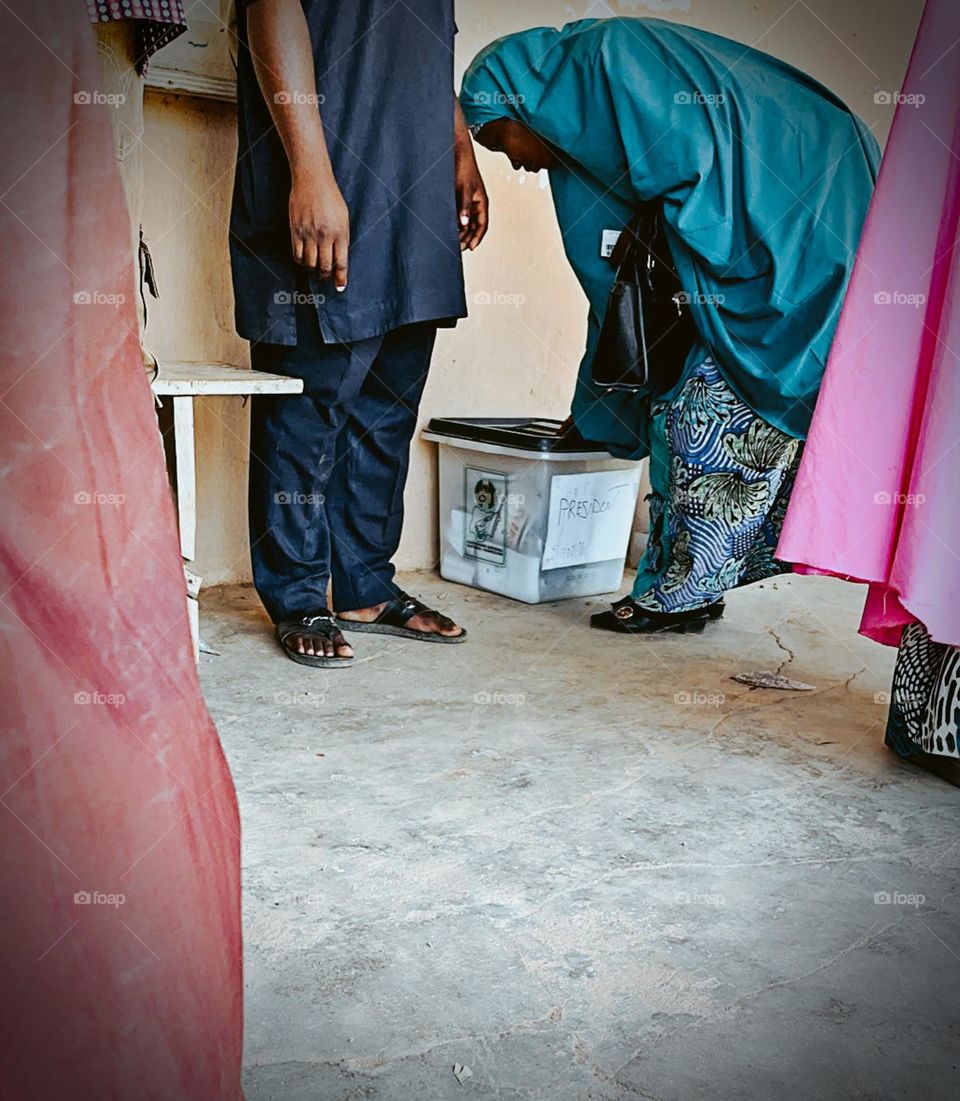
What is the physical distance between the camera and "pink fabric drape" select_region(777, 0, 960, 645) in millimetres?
1451

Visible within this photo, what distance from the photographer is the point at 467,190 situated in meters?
2.39

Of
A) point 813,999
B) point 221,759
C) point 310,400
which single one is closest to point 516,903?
point 813,999

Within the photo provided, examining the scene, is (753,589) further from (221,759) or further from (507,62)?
(221,759)

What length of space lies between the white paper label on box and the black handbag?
0.34 m

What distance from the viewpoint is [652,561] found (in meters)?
2.53

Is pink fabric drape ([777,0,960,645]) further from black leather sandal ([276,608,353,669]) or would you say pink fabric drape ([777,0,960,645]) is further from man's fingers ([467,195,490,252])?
man's fingers ([467,195,490,252])

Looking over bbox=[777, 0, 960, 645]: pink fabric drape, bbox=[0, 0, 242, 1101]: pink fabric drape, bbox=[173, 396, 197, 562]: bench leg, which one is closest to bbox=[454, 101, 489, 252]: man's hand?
bbox=[173, 396, 197, 562]: bench leg

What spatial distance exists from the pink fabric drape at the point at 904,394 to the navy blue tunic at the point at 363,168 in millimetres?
944

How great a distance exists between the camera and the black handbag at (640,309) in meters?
2.36

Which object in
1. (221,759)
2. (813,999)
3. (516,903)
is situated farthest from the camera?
(516,903)

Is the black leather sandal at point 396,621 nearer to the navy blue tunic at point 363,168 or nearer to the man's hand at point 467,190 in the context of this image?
the navy blue tunic at point 363,168

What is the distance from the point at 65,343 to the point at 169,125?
2204 mm

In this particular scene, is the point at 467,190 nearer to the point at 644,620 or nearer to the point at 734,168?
the point at 734,168

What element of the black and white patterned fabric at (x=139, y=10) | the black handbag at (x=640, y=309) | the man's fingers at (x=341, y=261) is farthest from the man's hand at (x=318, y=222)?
the black handbag at (x=640, y=309)
